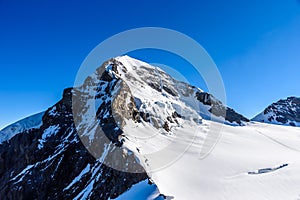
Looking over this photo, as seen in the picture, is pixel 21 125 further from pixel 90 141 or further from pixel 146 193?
pixel 146 193

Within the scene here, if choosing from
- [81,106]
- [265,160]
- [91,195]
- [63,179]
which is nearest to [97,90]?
[81,106]

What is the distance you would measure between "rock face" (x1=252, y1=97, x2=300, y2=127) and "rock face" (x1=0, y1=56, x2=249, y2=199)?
52.7m

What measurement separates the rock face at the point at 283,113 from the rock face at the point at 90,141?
52707mm

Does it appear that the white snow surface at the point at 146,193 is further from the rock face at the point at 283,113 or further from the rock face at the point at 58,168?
the rock face at the point at 283,113

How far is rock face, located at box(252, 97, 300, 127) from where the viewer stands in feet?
382

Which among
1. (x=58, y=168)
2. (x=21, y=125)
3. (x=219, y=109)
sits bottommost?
(x=58, y=168)

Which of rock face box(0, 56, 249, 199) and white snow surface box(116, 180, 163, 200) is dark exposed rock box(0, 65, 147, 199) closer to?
rock face box(0, 56, 249, 199)

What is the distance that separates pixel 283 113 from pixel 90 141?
105 m

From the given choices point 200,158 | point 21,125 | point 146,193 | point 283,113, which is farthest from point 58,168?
point 283,113

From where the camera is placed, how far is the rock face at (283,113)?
116 m

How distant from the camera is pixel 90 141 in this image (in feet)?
154

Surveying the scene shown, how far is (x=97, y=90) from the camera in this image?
63.4m

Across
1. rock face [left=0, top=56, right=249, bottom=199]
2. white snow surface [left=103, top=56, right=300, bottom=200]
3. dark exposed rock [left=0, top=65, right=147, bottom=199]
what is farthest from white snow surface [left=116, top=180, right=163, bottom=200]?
dark exposed rock [left=0, top=65, right=147, bottom=199]

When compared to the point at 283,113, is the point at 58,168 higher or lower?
higher
